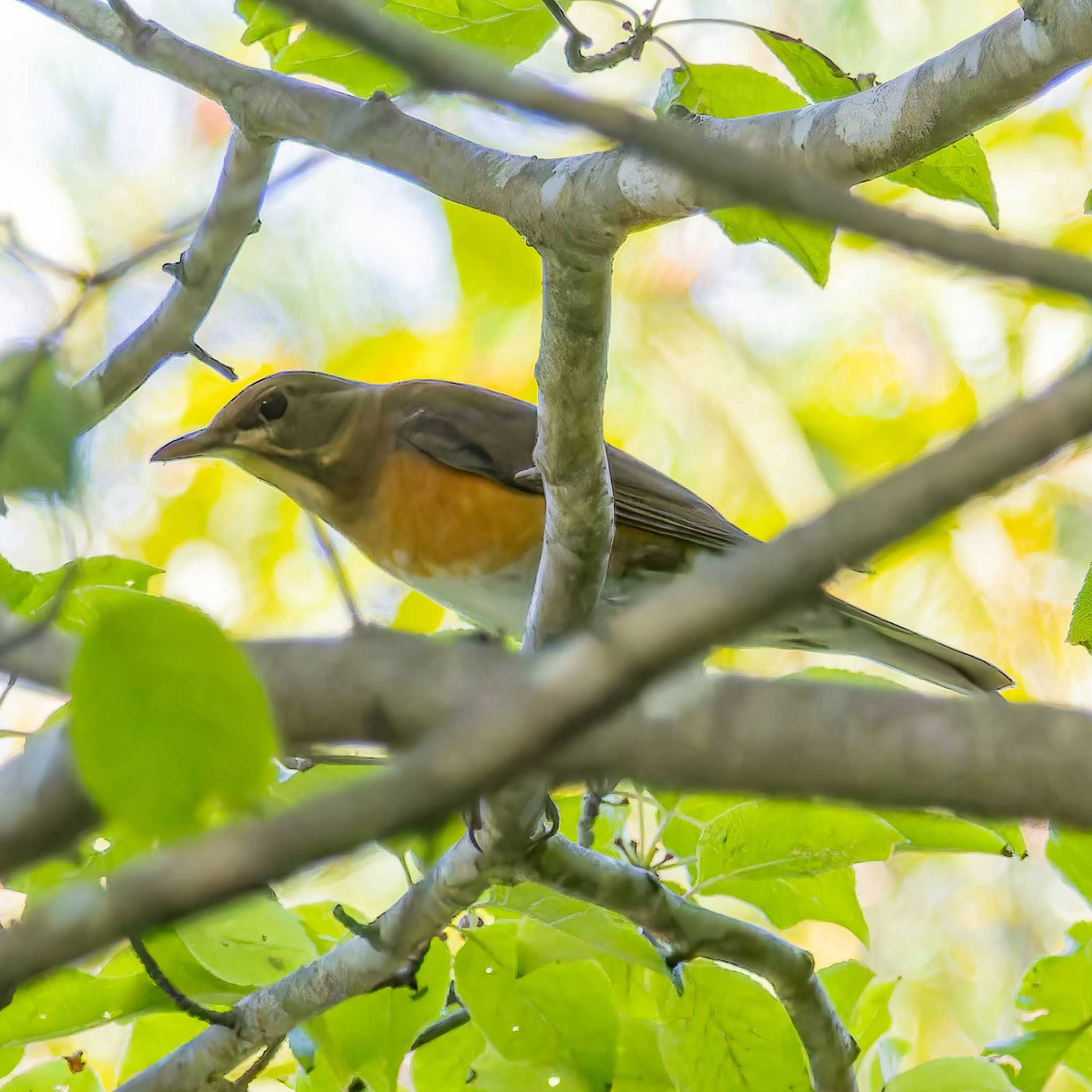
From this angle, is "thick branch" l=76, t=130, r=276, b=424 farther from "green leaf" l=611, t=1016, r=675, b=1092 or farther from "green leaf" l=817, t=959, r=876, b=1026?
"green leaf" l=817, t=959, r=876, b=1026

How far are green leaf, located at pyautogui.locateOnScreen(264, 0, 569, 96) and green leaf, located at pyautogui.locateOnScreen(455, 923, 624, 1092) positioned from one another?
1.37 metres

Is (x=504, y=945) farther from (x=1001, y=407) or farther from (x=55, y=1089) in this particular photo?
(x=1001, y=407)

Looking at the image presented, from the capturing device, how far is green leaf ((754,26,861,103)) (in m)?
1.81

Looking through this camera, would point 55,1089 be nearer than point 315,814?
No

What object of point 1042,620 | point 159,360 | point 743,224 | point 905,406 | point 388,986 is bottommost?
point 388,986

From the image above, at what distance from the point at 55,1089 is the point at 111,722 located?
1.50 meters

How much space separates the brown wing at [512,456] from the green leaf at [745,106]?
108cm

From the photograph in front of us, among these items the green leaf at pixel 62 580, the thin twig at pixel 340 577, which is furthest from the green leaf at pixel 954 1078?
the green leaf at pixel 62 580

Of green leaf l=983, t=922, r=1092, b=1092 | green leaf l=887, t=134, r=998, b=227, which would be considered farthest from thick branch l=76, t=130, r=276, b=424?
green leaf l=983, t=922, r=1092, b=1092

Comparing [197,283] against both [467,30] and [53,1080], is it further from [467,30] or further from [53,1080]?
[53,1080]

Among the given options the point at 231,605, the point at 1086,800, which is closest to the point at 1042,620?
the point at 231,605

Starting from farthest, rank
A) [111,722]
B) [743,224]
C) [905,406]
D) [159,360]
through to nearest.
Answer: [905,406] → [159,360] → [743,224] → [111,722]

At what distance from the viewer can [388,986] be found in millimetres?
1890

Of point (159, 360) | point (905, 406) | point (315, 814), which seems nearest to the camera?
point (315, 814)
